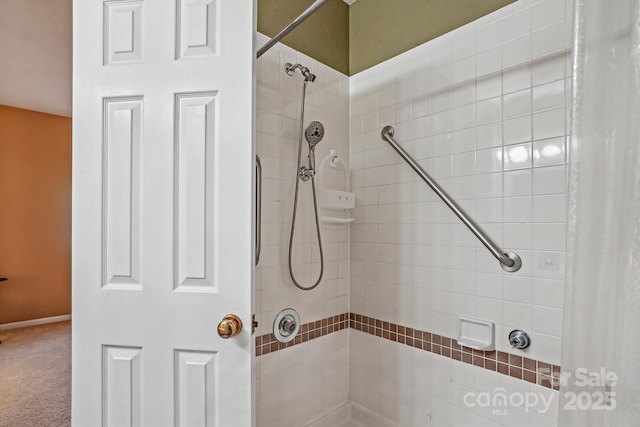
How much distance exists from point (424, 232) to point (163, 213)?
120cm

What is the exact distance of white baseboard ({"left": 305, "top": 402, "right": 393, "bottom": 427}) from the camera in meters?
1.89

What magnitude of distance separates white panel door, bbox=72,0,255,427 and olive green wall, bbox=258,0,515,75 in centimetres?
73

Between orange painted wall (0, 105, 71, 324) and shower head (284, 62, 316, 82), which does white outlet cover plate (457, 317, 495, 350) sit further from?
orange painted wall (0, 105, 71, 324)

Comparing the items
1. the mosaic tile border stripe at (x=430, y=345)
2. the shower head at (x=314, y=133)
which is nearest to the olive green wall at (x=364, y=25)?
the shower head at (x=314, y=133)

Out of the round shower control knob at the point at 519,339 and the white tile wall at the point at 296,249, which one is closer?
the round shower control knob at the point at 519,339

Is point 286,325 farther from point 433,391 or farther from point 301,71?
point 301,71

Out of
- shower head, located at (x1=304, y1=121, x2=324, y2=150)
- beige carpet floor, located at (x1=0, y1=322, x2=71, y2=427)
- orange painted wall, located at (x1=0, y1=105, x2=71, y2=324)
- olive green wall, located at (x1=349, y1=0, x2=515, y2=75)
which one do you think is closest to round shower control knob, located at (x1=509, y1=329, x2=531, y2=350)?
shower head, located at (x1=304, y1=121, x2=324, y2=150)

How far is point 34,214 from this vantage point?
3.97 m

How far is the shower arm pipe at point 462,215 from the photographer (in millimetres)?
1415

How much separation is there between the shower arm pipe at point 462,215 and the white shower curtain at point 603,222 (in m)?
0.46

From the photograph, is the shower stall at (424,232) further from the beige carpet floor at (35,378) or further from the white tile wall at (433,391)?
the beige carpet floor at (35,378)

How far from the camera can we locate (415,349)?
1.75 meters

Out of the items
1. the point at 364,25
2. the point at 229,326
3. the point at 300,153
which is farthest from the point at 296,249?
the point at 364,25

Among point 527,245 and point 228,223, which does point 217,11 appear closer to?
point 228,223
